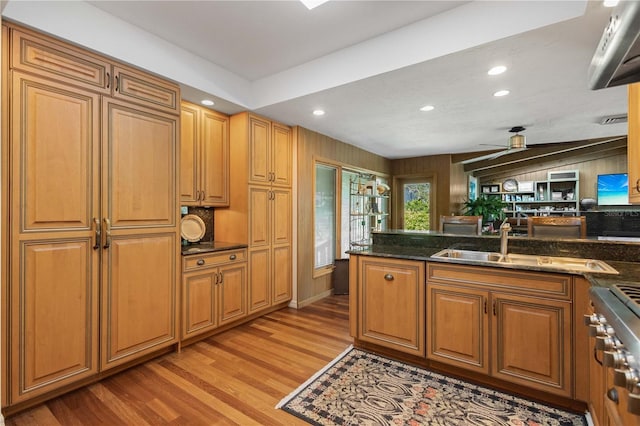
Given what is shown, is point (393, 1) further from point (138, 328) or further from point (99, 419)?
point (99, 419)

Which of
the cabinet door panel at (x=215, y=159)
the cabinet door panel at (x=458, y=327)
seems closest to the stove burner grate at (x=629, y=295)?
the cabinet door panel at (x=458, y=327)

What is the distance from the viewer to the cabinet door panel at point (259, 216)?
342 cm

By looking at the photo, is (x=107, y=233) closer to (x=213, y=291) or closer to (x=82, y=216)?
(x=82, y=216)

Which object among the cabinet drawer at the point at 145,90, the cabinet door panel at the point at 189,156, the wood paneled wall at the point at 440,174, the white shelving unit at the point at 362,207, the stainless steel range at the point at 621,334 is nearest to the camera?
the stainless steel range at the point at 621,334

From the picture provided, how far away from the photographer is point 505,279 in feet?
6.73

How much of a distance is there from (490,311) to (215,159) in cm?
291

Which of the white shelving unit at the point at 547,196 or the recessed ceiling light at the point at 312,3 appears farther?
the white shelving unit at the point at 547,196

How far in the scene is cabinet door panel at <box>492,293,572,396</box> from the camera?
187cm

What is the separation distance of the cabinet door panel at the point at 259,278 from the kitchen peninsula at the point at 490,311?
4.03 feet


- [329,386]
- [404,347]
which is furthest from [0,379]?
[404,347]

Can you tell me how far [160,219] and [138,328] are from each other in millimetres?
857

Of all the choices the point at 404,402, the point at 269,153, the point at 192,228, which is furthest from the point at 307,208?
the point at 404,402

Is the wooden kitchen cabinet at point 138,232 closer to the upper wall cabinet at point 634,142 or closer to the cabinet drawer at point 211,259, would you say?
the cabinet drawer at point 211,259

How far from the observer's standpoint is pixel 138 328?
2373 mm
